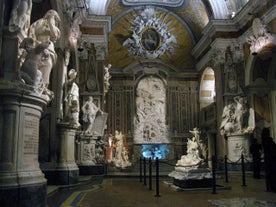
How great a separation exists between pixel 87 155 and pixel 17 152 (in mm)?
7709

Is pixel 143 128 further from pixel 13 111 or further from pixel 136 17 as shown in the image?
pixel 13 111

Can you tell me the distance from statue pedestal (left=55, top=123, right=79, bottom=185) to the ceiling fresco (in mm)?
11613

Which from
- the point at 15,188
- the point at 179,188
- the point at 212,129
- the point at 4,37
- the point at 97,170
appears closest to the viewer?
the point at 15,188

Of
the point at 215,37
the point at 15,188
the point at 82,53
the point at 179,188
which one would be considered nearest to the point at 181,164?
the point at 179,188

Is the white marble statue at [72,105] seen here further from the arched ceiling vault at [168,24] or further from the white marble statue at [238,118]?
the arched ceiling vault at [168,24]

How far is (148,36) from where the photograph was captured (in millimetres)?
20203

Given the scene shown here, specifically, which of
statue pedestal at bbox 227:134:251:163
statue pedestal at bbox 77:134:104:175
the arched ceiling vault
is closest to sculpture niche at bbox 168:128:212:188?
statue pedestal at bbox 77:134:104:175

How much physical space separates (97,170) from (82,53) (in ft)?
17.2

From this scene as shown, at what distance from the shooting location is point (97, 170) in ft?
40.5

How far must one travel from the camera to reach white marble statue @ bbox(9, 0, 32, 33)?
196 inches

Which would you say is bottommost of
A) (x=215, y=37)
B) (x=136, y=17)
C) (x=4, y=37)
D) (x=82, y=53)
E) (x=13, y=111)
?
(x=13, y=111)

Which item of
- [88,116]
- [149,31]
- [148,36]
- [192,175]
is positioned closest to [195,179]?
[192,175]

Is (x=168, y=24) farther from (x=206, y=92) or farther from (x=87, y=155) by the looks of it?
(x=87, y=155)

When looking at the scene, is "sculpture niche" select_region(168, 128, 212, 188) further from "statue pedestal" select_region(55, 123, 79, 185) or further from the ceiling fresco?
the ceiling fresco
